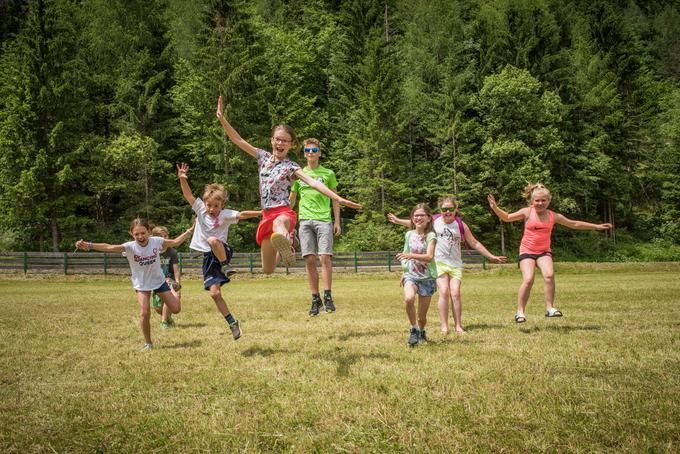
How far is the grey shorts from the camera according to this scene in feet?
25.7

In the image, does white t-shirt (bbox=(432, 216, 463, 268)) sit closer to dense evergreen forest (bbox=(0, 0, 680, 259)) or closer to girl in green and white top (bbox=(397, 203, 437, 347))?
girl in green and white top (bbox=(397, 203, 437, 347))

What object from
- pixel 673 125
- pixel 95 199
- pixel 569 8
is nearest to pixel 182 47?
pixel 95 199

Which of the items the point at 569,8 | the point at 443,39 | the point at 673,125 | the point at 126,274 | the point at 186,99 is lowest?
the point at 126,274

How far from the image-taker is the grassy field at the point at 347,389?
10.4 ft

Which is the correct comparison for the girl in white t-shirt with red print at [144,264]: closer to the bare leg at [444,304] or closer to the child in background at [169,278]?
the child in background at [169,278]

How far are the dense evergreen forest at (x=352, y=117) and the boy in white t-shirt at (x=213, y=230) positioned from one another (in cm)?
2920

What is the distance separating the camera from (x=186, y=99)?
4044 cm

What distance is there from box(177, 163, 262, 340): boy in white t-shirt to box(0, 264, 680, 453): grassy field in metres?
0.75

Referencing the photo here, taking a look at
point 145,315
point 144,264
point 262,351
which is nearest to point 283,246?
point 262,351

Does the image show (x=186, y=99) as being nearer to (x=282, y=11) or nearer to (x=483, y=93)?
(x=282, y=11)

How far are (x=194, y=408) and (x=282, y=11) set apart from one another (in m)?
54.5

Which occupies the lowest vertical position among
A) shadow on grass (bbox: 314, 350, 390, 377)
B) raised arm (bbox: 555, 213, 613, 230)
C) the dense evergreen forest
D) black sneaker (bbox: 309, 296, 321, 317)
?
shadow on grass (bbox: 314, 350, 390, 377)

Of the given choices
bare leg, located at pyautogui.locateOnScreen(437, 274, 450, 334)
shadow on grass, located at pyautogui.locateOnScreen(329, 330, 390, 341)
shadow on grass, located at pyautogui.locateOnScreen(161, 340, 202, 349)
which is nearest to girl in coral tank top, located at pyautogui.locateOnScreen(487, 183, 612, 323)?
bare leg, located at pyautogui.locateOnScreen(437, 274, 450, 334)

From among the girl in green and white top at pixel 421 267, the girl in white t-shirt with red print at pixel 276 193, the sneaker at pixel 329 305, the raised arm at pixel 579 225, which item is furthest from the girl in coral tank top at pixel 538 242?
the girl in white t-shirt with red print at pixel 276 193
